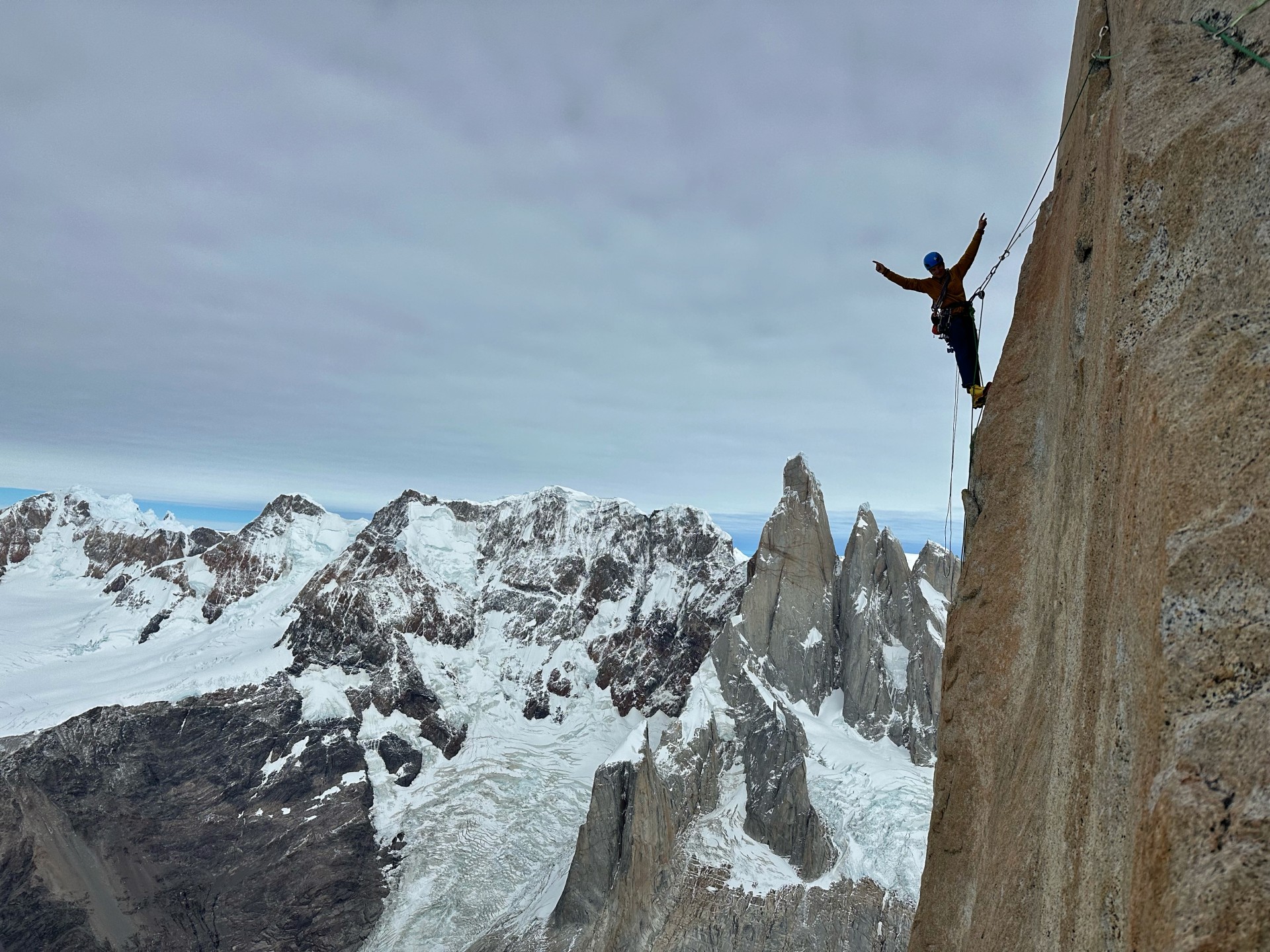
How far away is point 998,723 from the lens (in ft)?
26.9

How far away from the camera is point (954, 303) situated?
34.3ft

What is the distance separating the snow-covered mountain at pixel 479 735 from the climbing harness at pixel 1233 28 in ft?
190

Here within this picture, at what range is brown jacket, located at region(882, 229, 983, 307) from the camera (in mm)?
9984

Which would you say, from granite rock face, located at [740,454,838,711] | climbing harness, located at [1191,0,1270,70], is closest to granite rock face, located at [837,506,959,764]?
granite rock face, located at [740,454,838,711]

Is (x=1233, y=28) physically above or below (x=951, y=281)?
below

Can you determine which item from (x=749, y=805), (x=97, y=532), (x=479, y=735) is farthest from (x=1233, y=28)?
(x=97, y=532)

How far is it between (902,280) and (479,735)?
109152 mm

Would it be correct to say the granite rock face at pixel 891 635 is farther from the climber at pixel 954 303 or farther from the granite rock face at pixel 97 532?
the granite rock face at pixel 97 532

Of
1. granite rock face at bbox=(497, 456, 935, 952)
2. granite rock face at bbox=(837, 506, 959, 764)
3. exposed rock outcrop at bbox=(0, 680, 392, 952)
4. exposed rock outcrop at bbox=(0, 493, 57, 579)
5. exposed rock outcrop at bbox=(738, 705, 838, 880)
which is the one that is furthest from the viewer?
exposed rock outcrop at bbox=(0, 493, 57, 579)

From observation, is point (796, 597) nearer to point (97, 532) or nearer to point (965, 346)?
point (965, 346)

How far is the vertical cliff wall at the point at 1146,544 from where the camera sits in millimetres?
3516

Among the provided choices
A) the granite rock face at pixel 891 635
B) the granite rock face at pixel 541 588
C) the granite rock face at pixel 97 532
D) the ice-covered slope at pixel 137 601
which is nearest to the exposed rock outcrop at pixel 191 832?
the ice-covered slope at pixel 137 601

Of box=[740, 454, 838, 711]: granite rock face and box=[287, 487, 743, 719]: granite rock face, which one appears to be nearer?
box=[740, 454, 838, 711]: granite rock face

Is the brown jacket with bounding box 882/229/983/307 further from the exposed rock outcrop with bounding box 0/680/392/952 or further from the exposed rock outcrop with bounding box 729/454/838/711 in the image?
the exposed rock outcrop with bounding box 0/680/392/952
